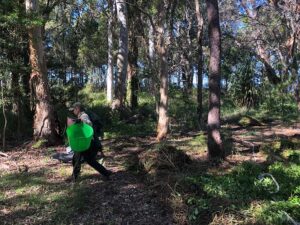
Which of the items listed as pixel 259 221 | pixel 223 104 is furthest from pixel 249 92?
pixel 259 221

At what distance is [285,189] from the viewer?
25.2 ft

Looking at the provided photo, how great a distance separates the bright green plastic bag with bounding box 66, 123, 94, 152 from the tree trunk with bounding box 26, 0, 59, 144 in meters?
6.32

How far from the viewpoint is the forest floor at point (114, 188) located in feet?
23.1

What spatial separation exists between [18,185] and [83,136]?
6.67ft

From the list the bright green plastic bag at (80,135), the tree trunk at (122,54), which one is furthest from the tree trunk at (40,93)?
the bright green plastic bag at (80,135)

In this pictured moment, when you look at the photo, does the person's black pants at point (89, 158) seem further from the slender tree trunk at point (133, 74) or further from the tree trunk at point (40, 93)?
the slender tree trunk at point (133, 74)

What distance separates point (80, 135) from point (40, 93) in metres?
6.76

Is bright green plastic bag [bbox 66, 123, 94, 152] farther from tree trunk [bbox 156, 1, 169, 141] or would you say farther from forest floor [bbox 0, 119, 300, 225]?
tree trunk [bbox 156, 1, 169, 141]

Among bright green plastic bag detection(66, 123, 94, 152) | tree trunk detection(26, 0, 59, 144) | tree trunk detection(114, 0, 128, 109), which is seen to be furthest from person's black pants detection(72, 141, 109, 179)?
tree trunk detection(114, 0, 128, 109)

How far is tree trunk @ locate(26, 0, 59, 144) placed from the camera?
573 inches

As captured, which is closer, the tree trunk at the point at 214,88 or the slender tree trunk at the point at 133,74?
the tree trunk at the point at 214,88

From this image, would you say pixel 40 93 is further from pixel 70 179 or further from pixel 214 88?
pixel 214 88

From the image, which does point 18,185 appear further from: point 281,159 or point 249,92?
point 249,92

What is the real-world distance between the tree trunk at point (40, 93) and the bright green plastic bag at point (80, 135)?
6.32m
